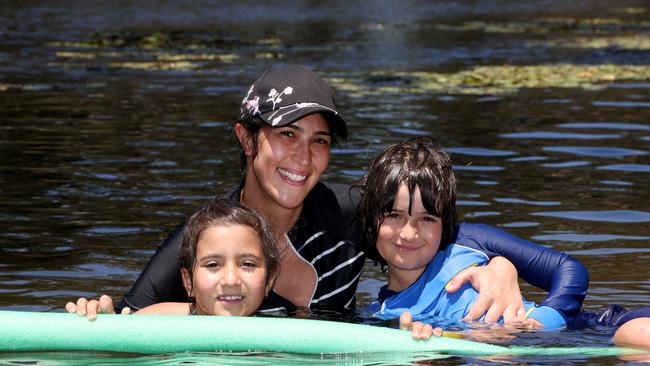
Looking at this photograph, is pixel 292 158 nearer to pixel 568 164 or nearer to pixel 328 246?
pixel 328 246

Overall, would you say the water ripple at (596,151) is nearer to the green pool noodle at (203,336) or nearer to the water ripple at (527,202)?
the water ripple at (527,202)

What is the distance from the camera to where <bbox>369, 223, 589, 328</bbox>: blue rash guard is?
605cm

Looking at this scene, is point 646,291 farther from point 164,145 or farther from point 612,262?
point 164,145

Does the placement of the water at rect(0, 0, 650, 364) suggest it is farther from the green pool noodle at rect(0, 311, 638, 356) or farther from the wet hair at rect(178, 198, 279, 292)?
the wet hair at rect(178, 198, 279, 292)

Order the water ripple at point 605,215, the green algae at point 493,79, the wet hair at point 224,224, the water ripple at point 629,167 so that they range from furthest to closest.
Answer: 1. the green algae at point 493,79
2. the water ripple at point 629,167
3. the water ripple at point 605,215
4. the wet hair at point 224,224

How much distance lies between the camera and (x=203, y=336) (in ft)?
18.0

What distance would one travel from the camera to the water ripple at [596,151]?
40.6ft

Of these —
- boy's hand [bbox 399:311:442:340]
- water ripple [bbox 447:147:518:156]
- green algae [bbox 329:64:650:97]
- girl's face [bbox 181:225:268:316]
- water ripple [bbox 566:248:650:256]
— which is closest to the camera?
boy's hand [bbox 399:311:442:340]

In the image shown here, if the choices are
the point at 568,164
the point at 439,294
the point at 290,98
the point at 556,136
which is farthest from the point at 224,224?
the point at 556,136

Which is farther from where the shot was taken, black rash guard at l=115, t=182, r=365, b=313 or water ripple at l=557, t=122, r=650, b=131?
water ripple at l=557, t=122, r=650, b=131

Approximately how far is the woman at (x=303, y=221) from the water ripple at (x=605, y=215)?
11.1 ft

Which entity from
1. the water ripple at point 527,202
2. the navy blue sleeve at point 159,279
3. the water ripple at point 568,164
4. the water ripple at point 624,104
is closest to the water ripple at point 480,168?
the water ripple at point 568,164

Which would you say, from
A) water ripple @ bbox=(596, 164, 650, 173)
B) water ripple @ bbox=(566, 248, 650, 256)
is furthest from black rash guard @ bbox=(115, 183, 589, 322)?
water ripple @ bbox=(596, 164, 650, 173)

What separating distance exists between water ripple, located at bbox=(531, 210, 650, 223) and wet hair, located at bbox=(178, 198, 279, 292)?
421cm
